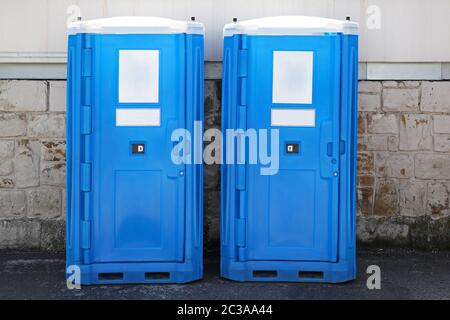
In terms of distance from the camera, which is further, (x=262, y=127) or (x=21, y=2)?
(x=21, y=2)

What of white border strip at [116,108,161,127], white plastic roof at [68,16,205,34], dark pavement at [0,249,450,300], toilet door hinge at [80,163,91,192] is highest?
white plastic roof at [68,16,205,34]

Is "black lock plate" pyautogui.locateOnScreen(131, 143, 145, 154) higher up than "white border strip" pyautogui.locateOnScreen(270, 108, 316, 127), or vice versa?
"white border strip" pyautogui.locateOnScreen(270, 108, 316, 127)

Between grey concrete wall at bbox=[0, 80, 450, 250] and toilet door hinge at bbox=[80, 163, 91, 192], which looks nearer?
toilet door hinge at bbox=[80, 163, 91, 192]

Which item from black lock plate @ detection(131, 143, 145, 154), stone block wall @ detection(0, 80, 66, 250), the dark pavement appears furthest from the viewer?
stone block wall @ detection(0, 80, 66, 250)

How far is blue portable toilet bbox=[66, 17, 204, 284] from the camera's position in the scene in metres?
4.42

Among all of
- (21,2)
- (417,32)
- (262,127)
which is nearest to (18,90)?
(21,2)

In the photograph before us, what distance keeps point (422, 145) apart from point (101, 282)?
10.0 feet

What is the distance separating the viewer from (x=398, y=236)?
18.6ft

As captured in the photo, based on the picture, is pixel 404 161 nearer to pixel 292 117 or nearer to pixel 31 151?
pixel 292 117

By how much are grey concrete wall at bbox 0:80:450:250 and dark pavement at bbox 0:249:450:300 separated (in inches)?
16.3

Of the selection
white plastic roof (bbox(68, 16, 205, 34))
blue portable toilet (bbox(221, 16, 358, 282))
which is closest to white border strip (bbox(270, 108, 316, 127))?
blue portable toilet (bbox(221, 16, 358, 282))

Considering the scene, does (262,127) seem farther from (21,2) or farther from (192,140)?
(21,2)

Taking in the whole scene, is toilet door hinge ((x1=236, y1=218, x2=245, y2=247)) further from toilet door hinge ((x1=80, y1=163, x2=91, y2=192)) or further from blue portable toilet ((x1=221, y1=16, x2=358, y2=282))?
toilet door hinge ((x1=80, y1=163, x2=91, y2=192))

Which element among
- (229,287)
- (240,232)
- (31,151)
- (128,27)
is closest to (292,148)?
(240,232)
